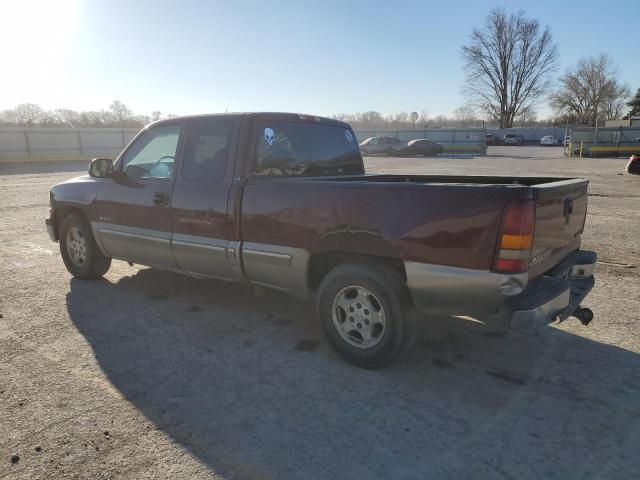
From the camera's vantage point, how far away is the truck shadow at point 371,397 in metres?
2.56

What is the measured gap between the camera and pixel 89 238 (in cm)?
556

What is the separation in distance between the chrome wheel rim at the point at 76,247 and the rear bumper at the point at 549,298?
Answer: 15.9 feet

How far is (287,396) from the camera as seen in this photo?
321 centimetres

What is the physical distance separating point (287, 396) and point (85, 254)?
3680 millimetres

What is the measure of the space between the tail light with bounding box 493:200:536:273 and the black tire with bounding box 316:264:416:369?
0.73m

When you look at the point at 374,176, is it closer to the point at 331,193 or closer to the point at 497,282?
the point at 331,193

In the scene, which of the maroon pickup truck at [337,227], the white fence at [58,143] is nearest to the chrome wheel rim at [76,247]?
the maroon pickup truck at [337,227]

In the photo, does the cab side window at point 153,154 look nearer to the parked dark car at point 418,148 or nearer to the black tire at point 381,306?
the black tire at point 381,306

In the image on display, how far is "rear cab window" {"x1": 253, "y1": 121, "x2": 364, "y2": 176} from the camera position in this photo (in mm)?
4236

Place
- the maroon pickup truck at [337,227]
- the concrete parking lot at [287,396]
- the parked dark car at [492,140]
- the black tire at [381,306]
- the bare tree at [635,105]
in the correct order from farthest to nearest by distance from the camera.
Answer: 1. the bare tree at [635,105]
2. the parked dark car at [492,140]
3. the black tire at [381,306]
4. the maroon pickup truck at [337,227]
5. the concrete parking lot at [287,396]

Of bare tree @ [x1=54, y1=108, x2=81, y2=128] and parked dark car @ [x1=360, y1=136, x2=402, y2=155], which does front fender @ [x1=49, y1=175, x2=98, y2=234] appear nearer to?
parked dark car @ [x1=360, y1=136, x2=402, y2=155]

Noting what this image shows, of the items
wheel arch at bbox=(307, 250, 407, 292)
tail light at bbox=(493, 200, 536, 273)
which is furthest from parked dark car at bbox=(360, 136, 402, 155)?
tail light at bbox=(493, 200, 536, 273)

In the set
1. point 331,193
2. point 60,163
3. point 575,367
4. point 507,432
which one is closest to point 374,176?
point 331,193

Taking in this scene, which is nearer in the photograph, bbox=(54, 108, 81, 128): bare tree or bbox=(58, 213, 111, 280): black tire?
bbox=(58, 213, 111, 280): black tire
